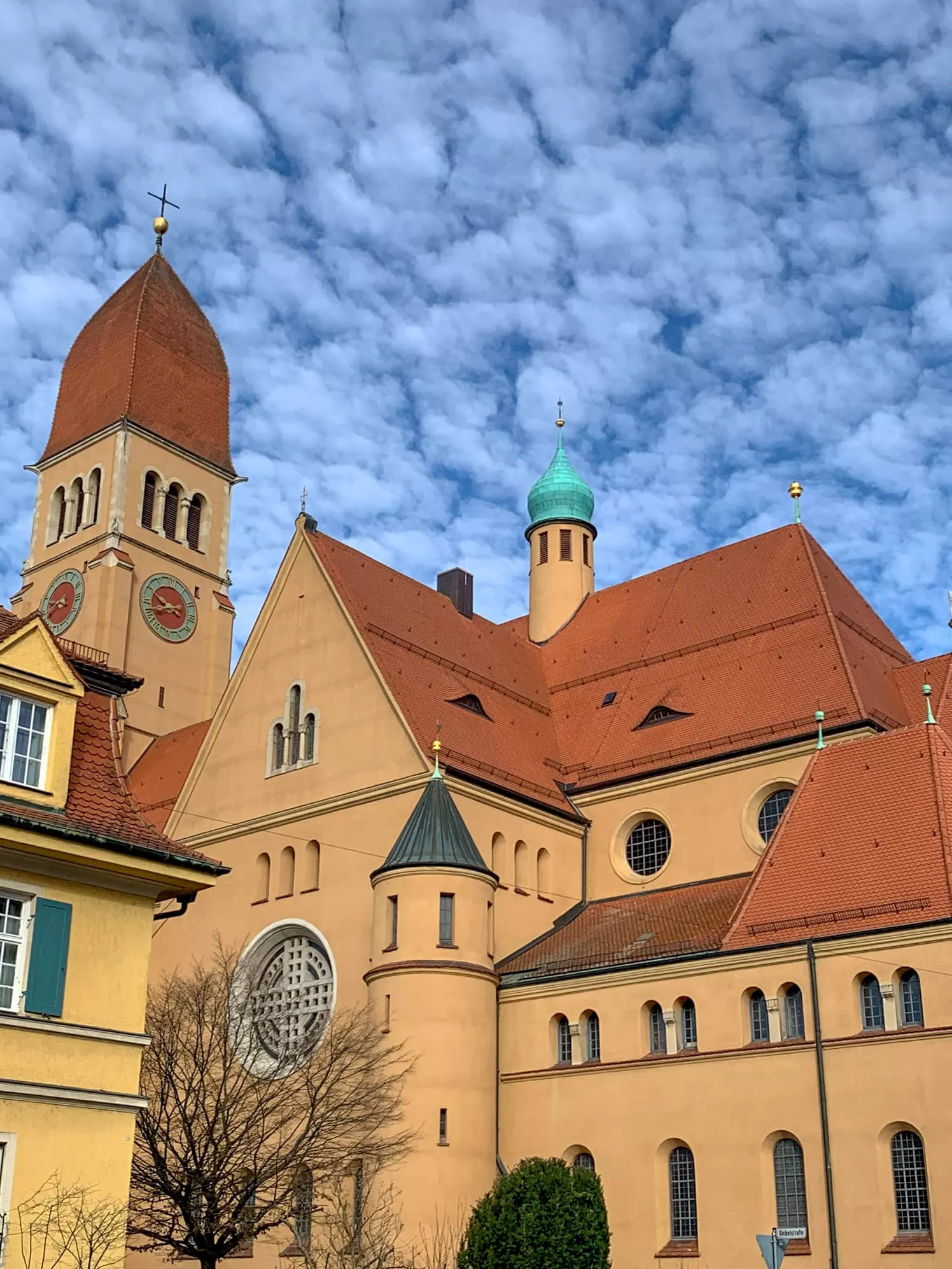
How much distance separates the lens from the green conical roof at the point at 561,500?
52812mm

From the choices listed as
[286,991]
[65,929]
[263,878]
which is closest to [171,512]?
[263,878]

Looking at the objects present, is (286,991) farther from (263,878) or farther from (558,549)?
(558,549)

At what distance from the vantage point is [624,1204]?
101 ft

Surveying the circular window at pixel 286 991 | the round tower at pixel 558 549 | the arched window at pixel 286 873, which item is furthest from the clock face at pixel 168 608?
the circular window at pixel 286 991

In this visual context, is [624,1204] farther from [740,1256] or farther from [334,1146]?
[334,1146]

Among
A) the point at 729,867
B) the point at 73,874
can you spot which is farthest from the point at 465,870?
the point at 73,874

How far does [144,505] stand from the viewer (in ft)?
213

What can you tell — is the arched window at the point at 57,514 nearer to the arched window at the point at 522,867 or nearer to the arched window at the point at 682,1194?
the arched window at the point at 522,867

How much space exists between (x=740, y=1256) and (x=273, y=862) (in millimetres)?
16443

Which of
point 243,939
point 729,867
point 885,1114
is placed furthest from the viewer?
point 243,939

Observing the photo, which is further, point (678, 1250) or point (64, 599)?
point (64, 599)

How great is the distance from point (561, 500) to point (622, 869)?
1754cm

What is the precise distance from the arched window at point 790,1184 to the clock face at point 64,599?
4046 centimetres

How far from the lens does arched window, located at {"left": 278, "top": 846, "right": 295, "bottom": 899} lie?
130 ft
